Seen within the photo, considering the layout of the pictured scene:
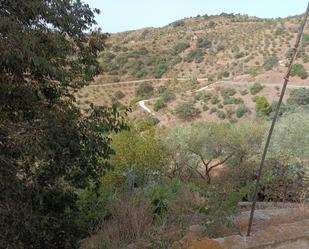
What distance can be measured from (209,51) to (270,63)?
40.2ft

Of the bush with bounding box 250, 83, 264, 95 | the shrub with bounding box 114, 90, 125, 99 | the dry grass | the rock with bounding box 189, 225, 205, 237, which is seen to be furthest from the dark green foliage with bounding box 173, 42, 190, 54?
the rock with bounding box 189, 225, 205, 237

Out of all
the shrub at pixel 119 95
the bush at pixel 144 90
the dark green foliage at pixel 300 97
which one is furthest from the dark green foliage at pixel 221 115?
the shrub at pixel 119 95

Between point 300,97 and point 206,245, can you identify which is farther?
point 300,97

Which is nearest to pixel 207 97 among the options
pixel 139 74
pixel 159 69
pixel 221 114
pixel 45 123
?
pixel 221 114

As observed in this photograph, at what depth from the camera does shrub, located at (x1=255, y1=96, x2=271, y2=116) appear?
33.2 m

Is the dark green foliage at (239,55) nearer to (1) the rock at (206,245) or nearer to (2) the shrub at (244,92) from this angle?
(2) the shrub at (244,92)

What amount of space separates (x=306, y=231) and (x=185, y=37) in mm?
58813

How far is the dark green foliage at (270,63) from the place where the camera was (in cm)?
4292

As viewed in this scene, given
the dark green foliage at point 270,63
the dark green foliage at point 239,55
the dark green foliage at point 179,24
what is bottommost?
the dark green foliage at point 270,63

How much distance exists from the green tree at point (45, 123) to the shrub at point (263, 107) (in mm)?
28351

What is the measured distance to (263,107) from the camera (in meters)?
33.9

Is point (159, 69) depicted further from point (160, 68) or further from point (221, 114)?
point (221, 114)

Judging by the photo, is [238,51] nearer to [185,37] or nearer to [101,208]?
[185,37]

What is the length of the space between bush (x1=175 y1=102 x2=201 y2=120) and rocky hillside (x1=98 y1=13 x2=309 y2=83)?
8102 millimetres
